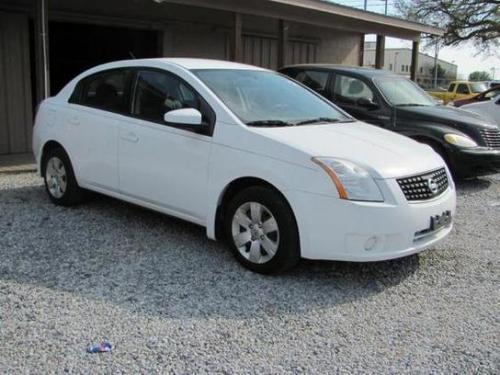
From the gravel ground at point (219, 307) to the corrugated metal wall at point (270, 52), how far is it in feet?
30.3

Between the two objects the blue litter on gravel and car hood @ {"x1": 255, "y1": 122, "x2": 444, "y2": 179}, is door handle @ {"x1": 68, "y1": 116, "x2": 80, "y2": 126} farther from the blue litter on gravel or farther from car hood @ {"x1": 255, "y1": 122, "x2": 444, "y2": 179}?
the blue litter on gravel

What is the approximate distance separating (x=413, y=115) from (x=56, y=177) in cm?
Result: 507

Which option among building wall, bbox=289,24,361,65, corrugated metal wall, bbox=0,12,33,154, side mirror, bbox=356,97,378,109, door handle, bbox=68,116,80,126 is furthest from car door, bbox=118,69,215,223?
building wall, bbox=289,24,361,65

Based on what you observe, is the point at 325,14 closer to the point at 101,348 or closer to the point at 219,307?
the point at 219,307

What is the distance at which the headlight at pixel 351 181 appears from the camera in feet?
13.3

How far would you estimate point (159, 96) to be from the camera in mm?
5277

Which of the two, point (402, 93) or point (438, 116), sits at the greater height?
point (402, 93)

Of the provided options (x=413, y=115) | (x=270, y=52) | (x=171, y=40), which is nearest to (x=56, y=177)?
(x=413, y=115)

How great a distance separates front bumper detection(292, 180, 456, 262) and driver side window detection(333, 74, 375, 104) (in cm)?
483

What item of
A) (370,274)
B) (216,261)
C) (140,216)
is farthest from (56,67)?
(370,274)

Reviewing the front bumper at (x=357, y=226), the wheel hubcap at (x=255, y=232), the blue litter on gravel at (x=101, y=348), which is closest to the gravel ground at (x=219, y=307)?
the blue litter on gravel at (x=101, y=348)

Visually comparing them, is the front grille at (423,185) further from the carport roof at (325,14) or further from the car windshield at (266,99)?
the carport roof at (325,14)

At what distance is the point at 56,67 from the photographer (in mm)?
12336

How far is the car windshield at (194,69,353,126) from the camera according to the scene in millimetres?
4863
